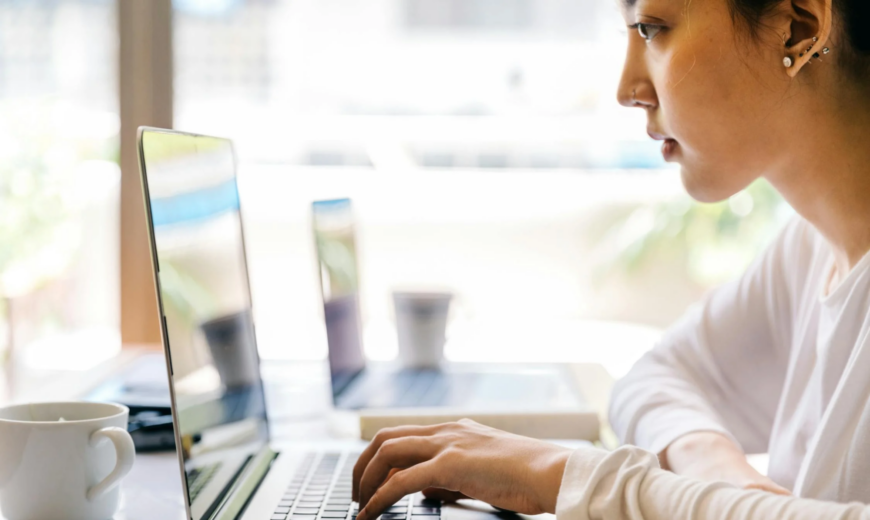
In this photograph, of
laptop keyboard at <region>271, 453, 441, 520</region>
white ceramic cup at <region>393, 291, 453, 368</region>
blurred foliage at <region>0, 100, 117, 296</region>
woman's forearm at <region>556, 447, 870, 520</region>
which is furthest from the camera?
blurred foliage at <region>0, 100, 117, 296</region>

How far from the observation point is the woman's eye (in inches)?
31.7

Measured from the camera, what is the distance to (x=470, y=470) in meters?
0.64

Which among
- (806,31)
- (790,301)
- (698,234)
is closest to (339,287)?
(790,301)

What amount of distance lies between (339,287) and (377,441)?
54 centimetres

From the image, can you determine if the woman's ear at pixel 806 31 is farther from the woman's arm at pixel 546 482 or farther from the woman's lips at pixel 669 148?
the woman's arm at pixel 546 482

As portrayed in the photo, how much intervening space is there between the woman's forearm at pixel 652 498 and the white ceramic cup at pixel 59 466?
34cm

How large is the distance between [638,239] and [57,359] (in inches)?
73.2

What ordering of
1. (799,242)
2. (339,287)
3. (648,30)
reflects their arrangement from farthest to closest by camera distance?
(339,287) < (799,242) < (648,30)

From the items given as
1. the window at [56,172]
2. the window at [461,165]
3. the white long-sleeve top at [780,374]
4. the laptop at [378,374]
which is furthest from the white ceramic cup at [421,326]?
the window at [56,172]

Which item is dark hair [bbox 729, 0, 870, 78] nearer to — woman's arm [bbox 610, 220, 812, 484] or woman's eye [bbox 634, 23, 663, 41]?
woman's eye [bbox 634, 23, 663, 41]

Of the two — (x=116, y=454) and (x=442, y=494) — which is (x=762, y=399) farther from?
(x=116, y=454)

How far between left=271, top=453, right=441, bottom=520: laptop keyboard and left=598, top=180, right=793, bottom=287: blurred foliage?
2.22 metres

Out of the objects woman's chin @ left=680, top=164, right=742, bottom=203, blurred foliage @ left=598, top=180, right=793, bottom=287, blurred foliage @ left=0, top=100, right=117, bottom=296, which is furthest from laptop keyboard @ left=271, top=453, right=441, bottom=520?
blurred foliage @ left=598, top=180, right=793, bottom=287

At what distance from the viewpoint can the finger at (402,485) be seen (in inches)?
24.9
